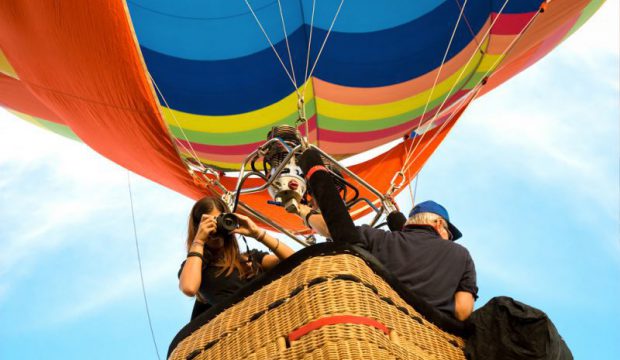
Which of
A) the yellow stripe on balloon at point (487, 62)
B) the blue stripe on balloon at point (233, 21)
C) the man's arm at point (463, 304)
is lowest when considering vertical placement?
the man's arm at point (463, 304)

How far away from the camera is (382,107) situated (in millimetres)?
5453

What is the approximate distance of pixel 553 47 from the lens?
5793mm

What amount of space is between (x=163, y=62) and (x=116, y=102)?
1.69 meters

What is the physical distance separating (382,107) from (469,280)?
11.7 ft

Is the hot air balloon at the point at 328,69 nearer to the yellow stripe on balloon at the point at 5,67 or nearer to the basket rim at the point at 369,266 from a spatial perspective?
the yellow stripe on balloon at the point at 5,67

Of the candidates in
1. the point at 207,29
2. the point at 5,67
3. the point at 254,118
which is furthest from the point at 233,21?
the point at 5,67

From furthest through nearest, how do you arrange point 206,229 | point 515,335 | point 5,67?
point 5,67
point 206,229
point 515,335

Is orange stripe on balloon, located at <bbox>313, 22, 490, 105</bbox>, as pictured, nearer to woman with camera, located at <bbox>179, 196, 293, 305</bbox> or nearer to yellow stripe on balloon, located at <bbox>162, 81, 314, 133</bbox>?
yellow stripe on balloon, located at <bbox>162, 81, 314, 133</bbox>

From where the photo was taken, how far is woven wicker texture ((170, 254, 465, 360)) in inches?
62.3

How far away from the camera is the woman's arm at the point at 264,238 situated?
221 cm

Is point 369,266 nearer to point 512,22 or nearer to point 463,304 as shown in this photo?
point 463,304

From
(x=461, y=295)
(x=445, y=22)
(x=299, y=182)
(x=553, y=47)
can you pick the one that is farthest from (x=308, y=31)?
(x=461, y=295)

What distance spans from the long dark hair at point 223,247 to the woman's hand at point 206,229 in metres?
0.08

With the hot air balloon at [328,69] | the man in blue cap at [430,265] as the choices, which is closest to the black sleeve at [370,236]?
the man in blue cap at [430,265]
